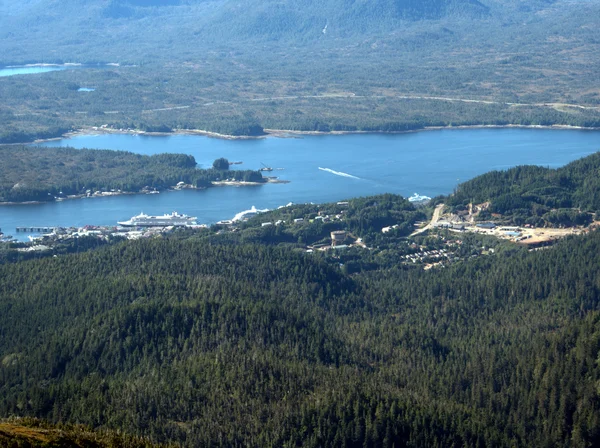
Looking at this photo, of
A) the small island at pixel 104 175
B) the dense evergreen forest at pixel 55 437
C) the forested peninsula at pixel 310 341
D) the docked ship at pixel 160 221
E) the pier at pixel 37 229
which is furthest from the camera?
the small island at pixel 104 175

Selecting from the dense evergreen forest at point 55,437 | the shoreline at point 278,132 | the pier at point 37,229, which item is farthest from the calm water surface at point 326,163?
the dense evergreen forest at point 55,437

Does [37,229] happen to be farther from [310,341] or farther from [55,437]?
[55,437]

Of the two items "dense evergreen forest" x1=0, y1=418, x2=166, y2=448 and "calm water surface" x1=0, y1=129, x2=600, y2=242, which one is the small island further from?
"dense evergreen forest" x1=0, y1=418, x2=166, y2=448

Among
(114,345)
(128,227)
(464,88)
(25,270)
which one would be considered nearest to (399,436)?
(114,345)

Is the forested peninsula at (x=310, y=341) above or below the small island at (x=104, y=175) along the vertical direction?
below

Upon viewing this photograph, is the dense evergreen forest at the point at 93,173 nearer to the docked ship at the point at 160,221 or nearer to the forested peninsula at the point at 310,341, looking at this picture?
the docked ship at the point at 160,221

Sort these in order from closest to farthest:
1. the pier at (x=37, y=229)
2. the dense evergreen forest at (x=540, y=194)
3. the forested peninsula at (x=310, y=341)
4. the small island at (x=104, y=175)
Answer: the forested peninsula at (x=310, y=341) → the dense evergreen forest at (x=540, y=194) → the pier at (x=37, y=229) → the small island at (x=104, y=175)
